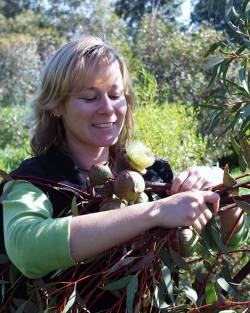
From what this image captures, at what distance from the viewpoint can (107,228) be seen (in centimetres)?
109

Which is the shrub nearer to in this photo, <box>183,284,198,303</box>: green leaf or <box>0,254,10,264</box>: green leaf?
<box>0,254,10,264</box>: green leaf

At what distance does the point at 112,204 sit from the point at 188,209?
17 centimetres

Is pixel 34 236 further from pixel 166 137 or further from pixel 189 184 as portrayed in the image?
pixel 166 137

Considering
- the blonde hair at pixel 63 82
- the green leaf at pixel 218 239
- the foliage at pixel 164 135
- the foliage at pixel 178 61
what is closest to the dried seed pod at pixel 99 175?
the green leaf at pixel 218 239

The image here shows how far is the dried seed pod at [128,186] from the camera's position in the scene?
113 cm

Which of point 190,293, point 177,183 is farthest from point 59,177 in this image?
point 190,293

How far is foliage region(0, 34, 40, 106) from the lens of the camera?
53.0ft

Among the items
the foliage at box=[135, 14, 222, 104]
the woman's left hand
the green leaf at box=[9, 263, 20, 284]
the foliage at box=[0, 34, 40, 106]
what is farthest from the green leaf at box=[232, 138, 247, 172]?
the foliage at box=[0, 34, 40, 106]

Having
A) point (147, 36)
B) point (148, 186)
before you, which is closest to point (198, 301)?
point (148, 186)

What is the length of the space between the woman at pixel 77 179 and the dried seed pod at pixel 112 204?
0.13 ft

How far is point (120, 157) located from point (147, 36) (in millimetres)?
8622

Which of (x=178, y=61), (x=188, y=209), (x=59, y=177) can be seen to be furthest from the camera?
(x=178, y=61)

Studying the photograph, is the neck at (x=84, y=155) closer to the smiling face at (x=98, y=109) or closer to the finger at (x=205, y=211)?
the smiling face at (x=98, y=109)

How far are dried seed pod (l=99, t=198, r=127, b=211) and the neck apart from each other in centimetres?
44
